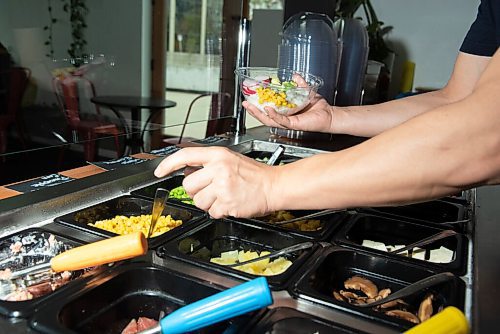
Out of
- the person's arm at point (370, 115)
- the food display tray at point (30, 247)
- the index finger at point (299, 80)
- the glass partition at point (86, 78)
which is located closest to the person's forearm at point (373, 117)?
the person's arm at point (370, 115)

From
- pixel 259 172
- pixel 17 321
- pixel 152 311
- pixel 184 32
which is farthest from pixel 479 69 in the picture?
pixel 184 32

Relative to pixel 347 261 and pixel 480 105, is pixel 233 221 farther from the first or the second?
pixel 480 105

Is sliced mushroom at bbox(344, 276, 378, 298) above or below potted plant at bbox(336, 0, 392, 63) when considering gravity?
below

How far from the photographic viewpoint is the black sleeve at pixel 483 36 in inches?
49.3

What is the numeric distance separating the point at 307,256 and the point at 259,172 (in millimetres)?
213

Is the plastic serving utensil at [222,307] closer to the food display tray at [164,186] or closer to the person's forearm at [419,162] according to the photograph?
the person's forearm at [419,162]

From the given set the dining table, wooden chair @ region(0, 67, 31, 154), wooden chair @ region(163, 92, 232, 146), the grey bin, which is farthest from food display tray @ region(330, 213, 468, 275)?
wooden chair @ region(0, 67, 31, 154)

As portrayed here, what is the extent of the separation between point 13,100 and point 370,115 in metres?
3.64

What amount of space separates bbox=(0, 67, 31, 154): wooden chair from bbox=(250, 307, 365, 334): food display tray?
Answer: 3.87 metres

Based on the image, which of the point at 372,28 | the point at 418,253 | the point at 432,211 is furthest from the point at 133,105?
the point at 418,253

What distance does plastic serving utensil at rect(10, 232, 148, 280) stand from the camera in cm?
66

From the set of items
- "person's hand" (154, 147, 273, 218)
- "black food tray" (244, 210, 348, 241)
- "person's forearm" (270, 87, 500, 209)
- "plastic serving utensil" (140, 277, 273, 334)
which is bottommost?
"black food tray" (244, 210, 348, 241)

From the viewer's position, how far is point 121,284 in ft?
2.45

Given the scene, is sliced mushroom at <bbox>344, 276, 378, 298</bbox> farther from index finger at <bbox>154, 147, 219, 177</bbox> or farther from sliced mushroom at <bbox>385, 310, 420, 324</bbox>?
index finger at <bbox>154, 147, 219, 177</bbox>
